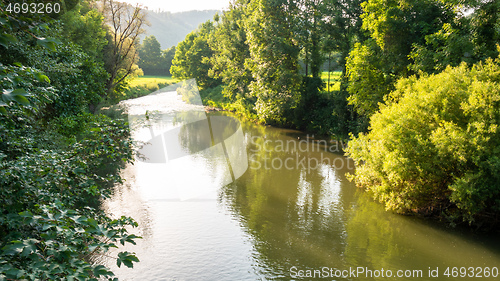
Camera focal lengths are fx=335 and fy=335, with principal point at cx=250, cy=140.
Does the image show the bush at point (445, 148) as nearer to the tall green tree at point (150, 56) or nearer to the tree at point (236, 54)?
the tree at point (236, 54)

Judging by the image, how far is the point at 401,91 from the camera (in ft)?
49.8

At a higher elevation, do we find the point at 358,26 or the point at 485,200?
the point at 358,26

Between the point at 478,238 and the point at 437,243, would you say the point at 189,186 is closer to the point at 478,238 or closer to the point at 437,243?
the point at 437,243

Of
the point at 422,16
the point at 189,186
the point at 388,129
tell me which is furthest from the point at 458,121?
the point at 189,186

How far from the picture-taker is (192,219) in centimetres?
1236

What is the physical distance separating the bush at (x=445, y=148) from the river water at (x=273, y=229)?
38.9 inches

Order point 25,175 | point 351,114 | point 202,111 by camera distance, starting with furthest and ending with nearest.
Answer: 1. point 202,111
2. point 351,114
3. point 25,175

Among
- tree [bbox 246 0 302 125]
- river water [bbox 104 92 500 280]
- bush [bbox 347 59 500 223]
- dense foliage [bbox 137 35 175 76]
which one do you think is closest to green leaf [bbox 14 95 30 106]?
river water [bbox 104 92 500 280]

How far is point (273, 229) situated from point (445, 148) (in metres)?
6.26

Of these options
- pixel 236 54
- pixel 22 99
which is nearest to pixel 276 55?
pixel 236 54

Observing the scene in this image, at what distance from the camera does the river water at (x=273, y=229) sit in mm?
9281

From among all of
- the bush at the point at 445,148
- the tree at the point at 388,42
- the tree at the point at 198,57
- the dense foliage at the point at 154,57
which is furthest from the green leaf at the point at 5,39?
the dense foliage at the point at 154,57

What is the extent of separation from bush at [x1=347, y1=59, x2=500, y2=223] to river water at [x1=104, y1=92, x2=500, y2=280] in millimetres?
989

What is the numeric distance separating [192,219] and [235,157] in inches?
363
